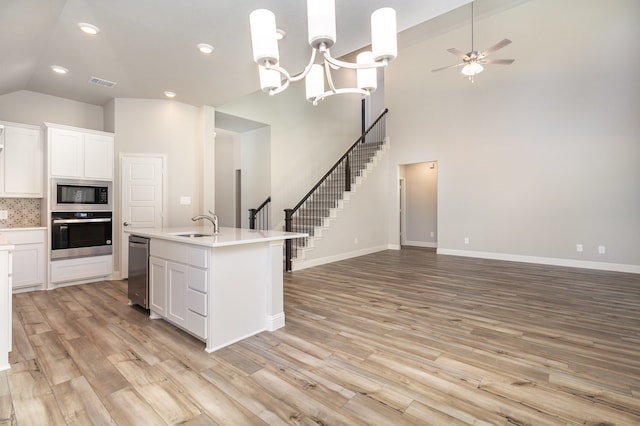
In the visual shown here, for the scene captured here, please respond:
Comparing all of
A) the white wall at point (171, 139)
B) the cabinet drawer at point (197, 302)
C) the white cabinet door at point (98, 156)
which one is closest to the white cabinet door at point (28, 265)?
the white cabinet door at point (98, 156)

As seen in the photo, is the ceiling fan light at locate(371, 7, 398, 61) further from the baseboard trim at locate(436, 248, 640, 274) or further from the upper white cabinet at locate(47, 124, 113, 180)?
the baseboard trim at locate(436, 248, 640, 274)

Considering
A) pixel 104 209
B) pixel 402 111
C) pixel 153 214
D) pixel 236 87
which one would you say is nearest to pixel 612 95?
pixel 402 111

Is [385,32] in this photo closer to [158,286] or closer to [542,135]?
[158,286]

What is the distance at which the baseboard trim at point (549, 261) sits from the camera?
545cm

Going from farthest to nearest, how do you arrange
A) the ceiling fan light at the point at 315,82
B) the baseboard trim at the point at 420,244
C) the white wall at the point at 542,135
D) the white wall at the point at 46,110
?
the baseboard trim at the point at 420,244
the white wall at the point at 542,135
the white wall at the point at 46,110
the ceiling fan light at the point at 315,82

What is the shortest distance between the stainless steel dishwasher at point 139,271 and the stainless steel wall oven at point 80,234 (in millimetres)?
1683

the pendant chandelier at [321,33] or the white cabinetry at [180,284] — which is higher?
the pendant chandelier at [321,33]

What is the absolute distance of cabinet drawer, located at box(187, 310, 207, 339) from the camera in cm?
256

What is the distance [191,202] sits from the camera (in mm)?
5695

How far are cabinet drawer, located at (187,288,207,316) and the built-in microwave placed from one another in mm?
3207

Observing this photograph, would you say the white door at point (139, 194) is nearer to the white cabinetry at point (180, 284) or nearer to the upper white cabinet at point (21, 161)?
the upper white cabinet at point (21, 161)

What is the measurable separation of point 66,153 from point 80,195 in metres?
0.63

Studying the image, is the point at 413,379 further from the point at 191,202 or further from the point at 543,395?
the point at 191,202

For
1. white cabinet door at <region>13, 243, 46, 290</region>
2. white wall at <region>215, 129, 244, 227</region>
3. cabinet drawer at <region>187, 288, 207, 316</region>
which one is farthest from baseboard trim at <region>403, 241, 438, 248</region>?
white cabinet door at <region>13, 243, 46, 290</region>
